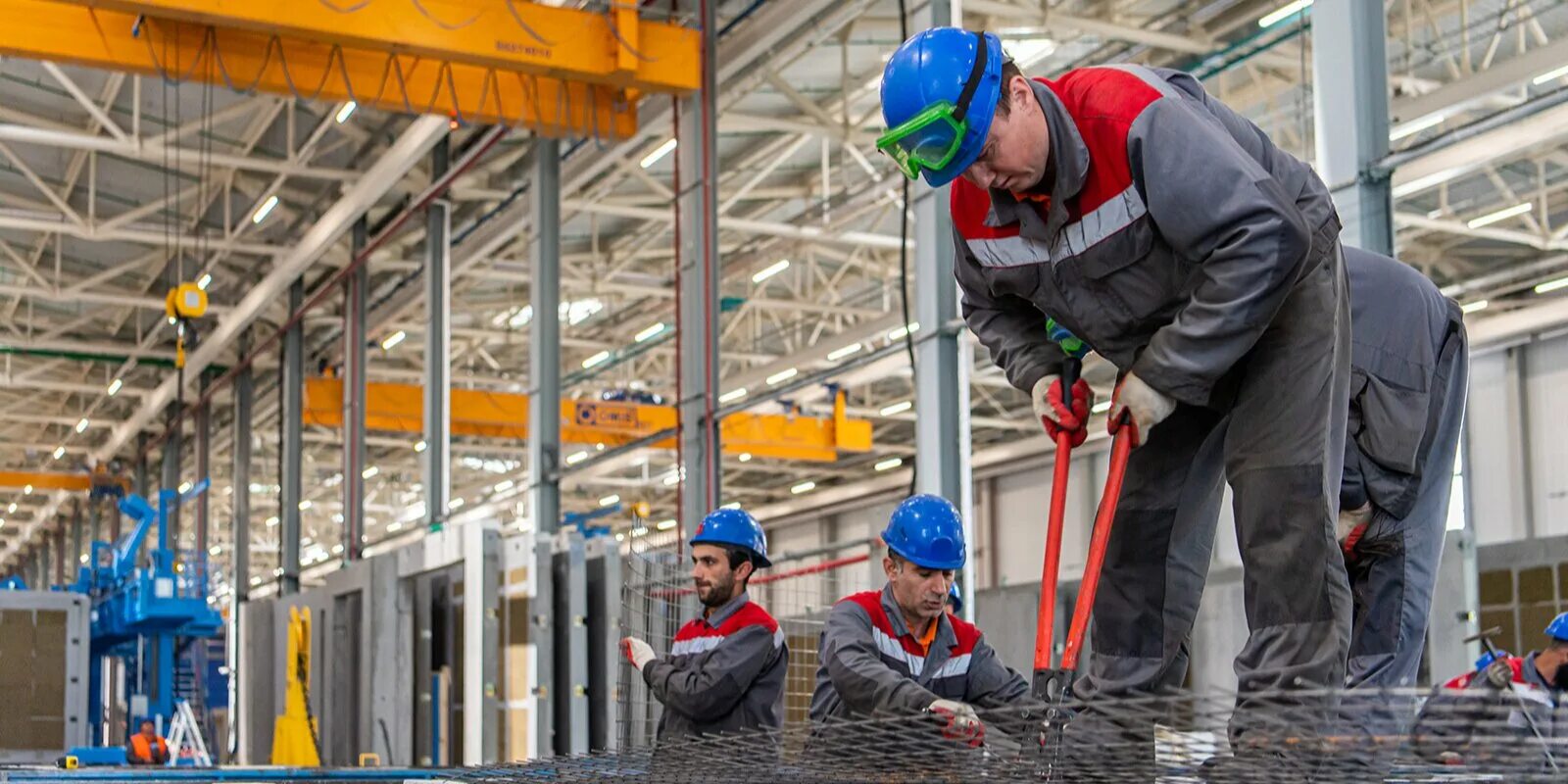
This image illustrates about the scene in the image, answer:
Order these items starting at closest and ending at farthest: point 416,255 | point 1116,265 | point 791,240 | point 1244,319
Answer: point 1244,319, point 1116,265, point 791,240, point 416,255

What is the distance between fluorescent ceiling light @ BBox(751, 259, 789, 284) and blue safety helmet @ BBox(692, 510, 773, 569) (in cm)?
1392

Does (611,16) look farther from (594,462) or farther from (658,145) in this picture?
(658,145)

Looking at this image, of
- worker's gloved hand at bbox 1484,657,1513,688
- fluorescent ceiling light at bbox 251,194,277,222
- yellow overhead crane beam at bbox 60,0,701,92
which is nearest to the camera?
worker's gloved hand at bbox 1484,657,1513,688

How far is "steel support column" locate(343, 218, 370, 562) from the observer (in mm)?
19031

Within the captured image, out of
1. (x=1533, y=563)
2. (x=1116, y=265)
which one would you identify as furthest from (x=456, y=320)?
(x=1116, y=265)

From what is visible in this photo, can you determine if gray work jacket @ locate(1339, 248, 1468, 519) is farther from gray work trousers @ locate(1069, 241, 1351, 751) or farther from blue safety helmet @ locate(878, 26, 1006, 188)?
blue safety helmet @ locate(878, 26, 1006, 188)

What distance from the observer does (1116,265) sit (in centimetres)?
319

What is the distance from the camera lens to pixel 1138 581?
11.3 feet

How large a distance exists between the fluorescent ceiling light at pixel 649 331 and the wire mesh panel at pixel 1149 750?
1968cm

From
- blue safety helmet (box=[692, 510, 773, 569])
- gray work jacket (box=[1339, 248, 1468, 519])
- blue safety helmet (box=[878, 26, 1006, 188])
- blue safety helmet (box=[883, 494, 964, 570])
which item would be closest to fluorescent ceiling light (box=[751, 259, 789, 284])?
blue safety helmet (box=[692, 510, 773, 569])

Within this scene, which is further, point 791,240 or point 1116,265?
point 791,240

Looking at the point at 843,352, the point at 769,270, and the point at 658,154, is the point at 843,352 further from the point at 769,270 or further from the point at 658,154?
the point at 658,154

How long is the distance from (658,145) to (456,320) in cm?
764

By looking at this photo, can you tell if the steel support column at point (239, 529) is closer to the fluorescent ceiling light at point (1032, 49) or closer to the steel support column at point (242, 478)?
the steel support column at point (242, 478)
